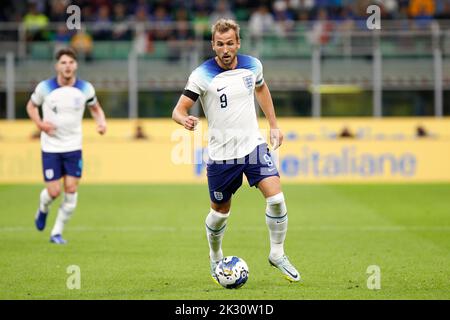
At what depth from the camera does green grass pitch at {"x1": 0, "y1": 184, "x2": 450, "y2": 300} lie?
845 centimetres

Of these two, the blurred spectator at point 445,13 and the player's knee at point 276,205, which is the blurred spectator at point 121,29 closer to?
the blurred spectator at point 445,13

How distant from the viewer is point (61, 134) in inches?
492

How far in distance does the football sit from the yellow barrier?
13.8 meters

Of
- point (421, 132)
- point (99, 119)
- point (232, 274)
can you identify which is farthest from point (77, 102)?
point (421, 132)

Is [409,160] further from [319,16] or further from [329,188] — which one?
[319,16]

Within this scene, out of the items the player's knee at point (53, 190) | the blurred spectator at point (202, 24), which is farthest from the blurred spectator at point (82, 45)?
the player's knee at point (53, 190)

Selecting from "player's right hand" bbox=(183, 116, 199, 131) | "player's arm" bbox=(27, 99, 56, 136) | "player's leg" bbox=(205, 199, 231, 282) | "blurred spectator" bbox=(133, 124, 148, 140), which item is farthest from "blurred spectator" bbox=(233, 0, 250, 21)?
"player's right hand" bbox=(183, 116, 199, 131)

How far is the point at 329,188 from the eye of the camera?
21.5m

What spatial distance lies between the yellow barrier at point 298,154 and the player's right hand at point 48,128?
10.0 m

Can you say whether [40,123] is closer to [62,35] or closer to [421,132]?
[421,132]

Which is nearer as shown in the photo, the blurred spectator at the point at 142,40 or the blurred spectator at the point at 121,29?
the blurred spectator at the point at 142,40

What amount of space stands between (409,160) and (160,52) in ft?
23.4

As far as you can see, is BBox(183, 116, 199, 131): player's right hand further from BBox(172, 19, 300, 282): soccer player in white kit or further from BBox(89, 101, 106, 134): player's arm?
BBox(89, 101, 106, 134): player's arm

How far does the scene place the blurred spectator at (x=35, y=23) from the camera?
25.5 metres
